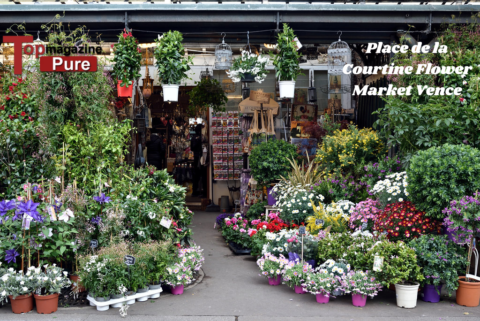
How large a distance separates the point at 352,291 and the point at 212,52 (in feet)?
26.5

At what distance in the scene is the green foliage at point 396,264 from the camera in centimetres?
484

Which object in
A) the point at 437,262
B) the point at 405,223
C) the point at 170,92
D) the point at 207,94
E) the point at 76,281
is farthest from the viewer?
the point at 207,94

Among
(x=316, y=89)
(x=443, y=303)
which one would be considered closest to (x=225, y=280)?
(x=443, y=303)

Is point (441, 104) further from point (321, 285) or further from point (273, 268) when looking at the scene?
point (273, 268)

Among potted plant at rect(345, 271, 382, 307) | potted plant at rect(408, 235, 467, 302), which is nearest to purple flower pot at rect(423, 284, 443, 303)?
potted plant at rect(408, 235, 467, 302)

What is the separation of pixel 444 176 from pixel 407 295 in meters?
1.41

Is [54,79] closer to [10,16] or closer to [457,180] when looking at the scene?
[10,16]

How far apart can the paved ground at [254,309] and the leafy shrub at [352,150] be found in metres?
2.41

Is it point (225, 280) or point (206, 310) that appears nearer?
point (206, 310)

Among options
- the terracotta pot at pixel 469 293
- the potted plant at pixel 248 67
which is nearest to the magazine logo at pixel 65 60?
the potted plant at pixel 248 67

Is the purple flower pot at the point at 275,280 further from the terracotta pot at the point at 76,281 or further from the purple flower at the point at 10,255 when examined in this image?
the purple flower at the point at 10,255

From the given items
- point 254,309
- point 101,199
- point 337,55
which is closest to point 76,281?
point 101,199

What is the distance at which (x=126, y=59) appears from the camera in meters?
6.59

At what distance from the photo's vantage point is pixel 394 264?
4887 mm
